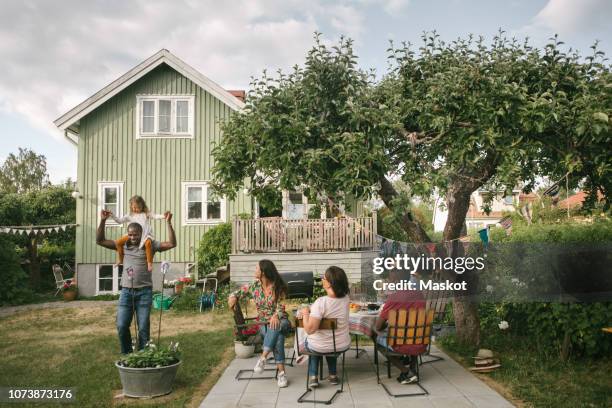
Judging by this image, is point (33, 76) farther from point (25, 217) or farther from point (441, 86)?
point (441, 86)

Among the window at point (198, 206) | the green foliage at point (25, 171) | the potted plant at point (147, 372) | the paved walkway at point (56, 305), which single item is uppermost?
the green foliage at point (25, 171)

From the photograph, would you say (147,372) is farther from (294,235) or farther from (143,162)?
(143,162)

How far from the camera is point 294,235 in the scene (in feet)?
48.2

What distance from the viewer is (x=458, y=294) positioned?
26.4 feet

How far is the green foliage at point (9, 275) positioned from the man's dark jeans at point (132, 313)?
10071mm

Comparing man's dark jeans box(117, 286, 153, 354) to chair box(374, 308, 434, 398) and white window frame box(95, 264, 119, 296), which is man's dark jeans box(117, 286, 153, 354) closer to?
chair box(374, 308, 434, 398)

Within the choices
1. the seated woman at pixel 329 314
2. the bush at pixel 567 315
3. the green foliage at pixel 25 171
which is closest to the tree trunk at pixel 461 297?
the bush at pixel 567 315

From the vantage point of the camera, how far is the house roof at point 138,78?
52.0 ft

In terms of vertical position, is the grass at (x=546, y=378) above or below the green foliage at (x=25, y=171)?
below

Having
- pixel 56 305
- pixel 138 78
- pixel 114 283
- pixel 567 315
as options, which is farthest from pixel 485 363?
pixel 138 78

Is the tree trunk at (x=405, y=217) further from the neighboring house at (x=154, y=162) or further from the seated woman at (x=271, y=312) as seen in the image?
the neighboring house at (x=154, y=162)

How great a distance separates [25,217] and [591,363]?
72.0ft

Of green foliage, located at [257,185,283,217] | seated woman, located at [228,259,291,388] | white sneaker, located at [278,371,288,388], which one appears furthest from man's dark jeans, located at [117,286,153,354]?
green foliage, located at [257,185,283,217]

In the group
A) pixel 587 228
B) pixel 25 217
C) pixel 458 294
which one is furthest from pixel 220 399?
pixel 25 217
